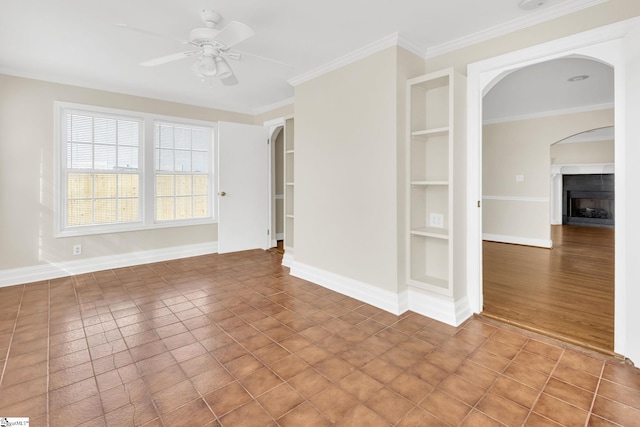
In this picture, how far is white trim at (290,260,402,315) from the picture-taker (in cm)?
294

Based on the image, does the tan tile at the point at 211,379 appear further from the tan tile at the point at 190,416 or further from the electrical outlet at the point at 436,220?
the electrical outlet at the point at 436,220

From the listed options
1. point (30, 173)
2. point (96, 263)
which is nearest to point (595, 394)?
point (96, 263)

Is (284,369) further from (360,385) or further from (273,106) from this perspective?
(273,106)

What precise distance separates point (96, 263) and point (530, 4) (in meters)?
5.41

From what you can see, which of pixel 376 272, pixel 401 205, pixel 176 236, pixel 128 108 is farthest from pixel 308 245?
pixel 128 108

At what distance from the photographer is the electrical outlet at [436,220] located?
3.04 m

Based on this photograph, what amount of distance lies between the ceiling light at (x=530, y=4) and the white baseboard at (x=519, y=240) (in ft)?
15.4

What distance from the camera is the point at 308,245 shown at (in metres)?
3.89

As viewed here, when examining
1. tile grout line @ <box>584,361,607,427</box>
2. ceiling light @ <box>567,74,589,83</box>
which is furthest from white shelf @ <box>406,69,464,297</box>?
ceiling light @ <box>567,74,589,83</box>

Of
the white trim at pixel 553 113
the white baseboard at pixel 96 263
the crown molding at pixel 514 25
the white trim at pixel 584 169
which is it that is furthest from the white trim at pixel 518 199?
the white baseboard at pixel 96 263

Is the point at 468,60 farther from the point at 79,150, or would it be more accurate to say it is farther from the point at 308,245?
the point at 79,150

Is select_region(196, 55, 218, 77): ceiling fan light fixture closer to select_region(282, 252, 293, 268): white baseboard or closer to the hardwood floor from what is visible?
select_region(282, 252, 293, 268): white baseboard

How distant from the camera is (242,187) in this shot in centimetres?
526

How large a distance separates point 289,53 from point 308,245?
211cm
